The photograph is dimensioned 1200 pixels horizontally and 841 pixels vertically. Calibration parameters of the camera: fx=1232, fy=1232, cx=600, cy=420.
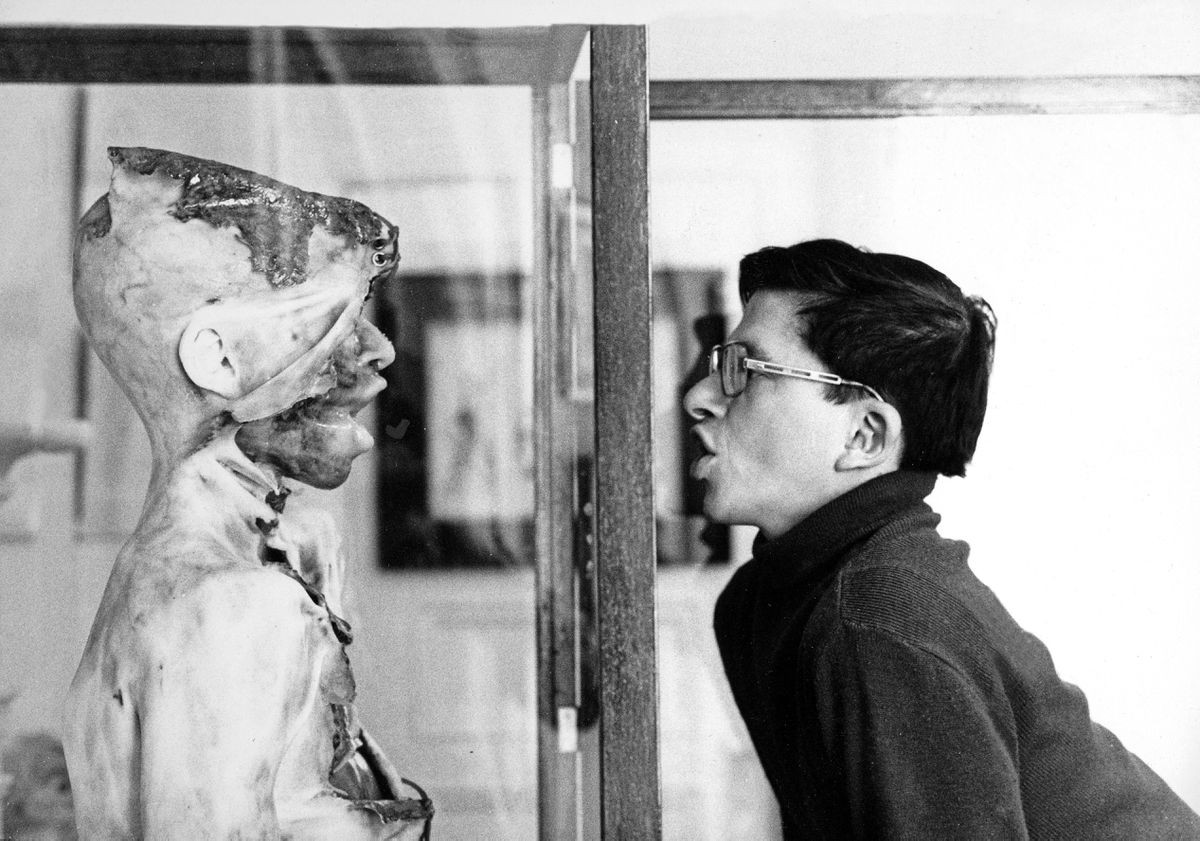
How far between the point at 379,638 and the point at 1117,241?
69 centimetres

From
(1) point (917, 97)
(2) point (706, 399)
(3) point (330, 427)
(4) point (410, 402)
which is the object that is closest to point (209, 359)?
(3) point (330, 427)

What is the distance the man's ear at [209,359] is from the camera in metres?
0.87

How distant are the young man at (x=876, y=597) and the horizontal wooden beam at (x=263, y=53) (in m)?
0.27

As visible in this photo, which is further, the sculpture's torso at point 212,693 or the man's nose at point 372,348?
the man's nose at point 372,348

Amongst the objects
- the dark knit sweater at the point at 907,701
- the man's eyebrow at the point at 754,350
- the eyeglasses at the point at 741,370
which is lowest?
the dark knit sweater at the point at 907,701

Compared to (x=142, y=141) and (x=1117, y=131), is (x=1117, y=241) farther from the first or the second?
(x=142, y=141)

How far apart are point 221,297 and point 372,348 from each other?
0.12m

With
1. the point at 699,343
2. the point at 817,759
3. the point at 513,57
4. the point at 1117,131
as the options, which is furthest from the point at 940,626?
the point at 513,57

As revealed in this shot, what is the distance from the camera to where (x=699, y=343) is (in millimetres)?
1027

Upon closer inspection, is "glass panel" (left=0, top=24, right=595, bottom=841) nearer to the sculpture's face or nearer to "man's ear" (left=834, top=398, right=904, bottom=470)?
the sculpture's face

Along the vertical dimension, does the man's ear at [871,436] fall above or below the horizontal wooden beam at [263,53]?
below

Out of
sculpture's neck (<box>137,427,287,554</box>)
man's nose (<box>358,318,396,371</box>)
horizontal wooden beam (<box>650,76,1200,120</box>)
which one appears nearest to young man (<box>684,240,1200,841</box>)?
horizontal wooden beam (<box>650,76,1200,120</box>)

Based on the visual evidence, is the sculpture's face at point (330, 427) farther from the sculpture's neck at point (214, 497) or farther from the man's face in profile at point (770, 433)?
the man's face in profile at point (770, 433)

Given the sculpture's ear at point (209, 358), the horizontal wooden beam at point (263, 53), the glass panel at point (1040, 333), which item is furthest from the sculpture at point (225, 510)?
the glass panel at point (1040, 333)
